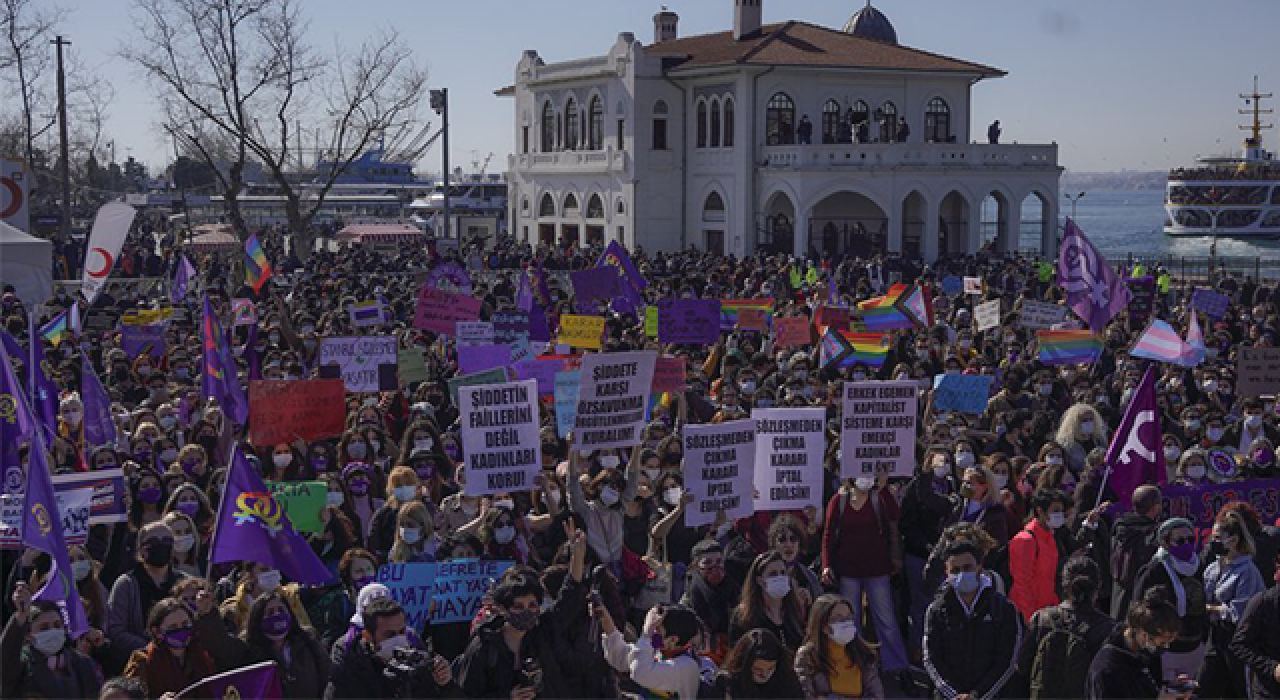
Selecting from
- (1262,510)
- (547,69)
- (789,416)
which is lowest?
(1262,510)

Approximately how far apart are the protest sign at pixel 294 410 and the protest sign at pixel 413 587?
419cm

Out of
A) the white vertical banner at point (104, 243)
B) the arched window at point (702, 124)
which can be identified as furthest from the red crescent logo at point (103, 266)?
the arched window at point (702, 124)

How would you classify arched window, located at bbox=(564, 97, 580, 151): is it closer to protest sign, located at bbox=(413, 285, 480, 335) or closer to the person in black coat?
protest sign, located at bbox=(413, 285, 480, 335)

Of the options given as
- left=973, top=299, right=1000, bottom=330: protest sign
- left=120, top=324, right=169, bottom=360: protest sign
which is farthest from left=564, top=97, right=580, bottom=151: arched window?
left=120, top=324, right=169, bottom=360: protest sign

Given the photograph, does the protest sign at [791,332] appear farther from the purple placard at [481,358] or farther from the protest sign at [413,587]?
the protest sign at [413,587]

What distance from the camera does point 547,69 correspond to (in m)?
58.5

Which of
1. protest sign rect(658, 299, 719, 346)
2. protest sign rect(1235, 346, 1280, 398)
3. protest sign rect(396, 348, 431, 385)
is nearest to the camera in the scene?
protest sign rect(1235, 346, 1280, 398)

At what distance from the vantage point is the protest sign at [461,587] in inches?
318

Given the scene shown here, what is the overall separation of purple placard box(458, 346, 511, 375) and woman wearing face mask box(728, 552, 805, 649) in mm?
7657

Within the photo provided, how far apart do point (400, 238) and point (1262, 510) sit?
47762mm

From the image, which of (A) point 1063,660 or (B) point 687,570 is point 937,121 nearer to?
(B) point 687,570

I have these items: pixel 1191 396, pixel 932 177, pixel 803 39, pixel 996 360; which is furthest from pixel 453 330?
pixel 803 39

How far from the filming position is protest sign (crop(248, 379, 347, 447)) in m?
11.9

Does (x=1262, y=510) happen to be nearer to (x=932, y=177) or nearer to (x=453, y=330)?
(x=453, y=330)
